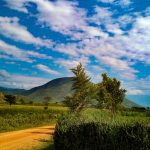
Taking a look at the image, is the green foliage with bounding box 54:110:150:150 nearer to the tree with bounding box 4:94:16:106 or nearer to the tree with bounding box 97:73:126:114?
the tree with bounding box 97:73:126:114

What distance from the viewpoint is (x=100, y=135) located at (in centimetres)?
2206

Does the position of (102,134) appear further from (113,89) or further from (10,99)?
(10,99)

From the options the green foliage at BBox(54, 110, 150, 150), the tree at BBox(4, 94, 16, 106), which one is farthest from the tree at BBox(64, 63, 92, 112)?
the tree at BBox(4, 94, 16, 106)

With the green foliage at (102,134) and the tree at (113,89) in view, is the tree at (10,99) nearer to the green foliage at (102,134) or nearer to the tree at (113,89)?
the tree at (113,89)

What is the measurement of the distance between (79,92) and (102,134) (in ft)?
104

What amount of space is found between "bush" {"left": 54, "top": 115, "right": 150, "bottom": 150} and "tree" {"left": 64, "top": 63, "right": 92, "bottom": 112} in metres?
26.3

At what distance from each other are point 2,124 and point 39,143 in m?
19.1

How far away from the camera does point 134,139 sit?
2011cm

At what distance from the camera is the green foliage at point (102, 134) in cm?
2003

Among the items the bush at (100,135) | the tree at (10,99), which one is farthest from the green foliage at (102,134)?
the tree at (10,99)

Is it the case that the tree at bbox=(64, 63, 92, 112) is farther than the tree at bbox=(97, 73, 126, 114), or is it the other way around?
the tree at bbox=(97, 73, 126, 114)

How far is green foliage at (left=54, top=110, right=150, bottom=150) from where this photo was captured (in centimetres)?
2003

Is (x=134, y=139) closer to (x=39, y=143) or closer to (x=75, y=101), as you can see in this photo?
(x=39, y=143)

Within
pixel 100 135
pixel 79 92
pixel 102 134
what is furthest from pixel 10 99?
pixel 102 134
